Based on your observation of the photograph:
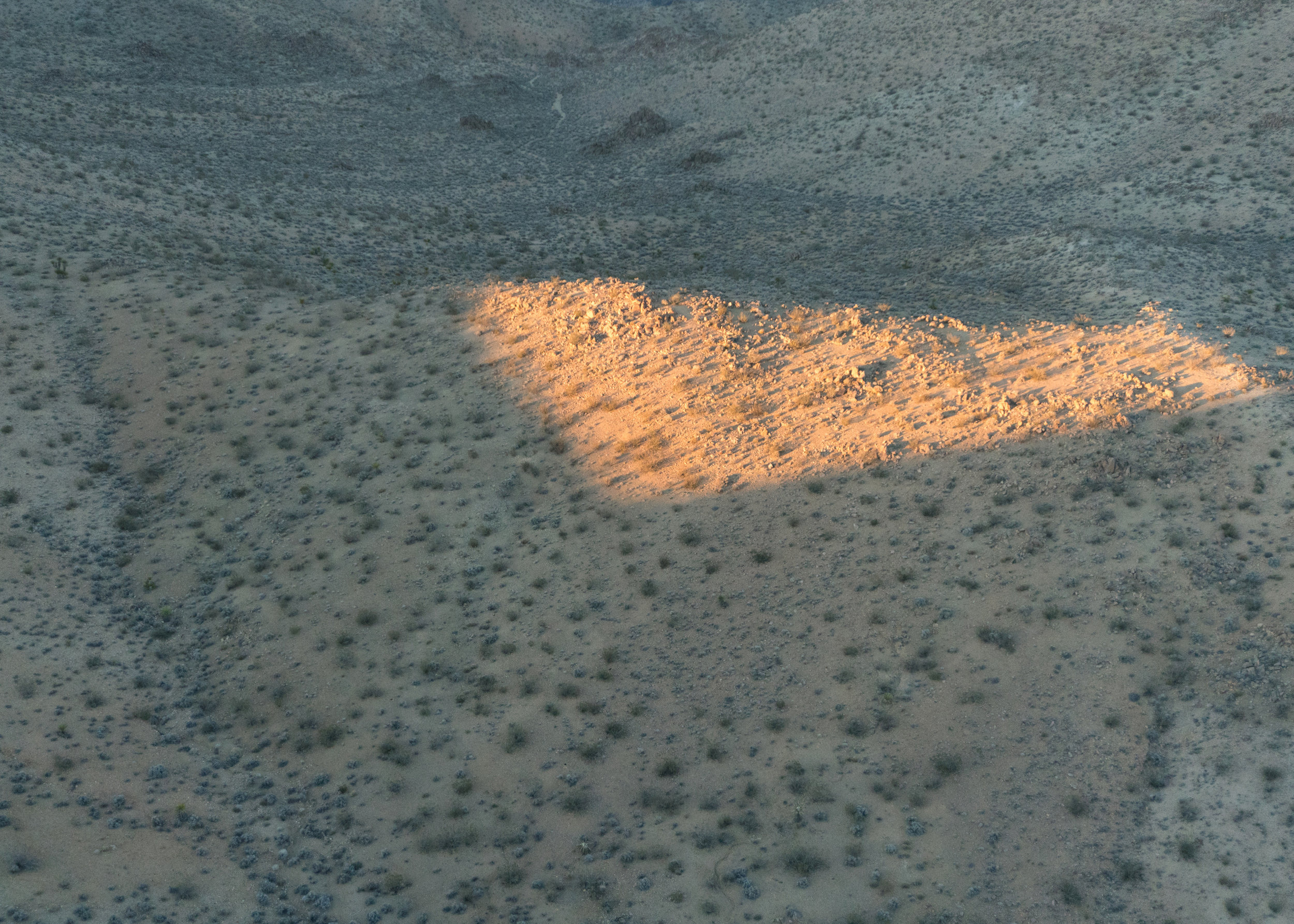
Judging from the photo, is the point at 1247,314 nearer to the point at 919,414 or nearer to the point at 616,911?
the point at 919,414

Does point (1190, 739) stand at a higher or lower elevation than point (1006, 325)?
lower

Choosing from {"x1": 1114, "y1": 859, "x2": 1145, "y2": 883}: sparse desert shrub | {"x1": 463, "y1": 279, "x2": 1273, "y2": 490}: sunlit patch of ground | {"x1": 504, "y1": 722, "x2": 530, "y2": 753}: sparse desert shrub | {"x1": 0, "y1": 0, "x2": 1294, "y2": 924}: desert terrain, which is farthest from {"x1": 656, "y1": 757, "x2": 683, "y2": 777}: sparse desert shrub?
{"x1": 463, "y1": 279, "x2": 1273, "y2": 490}: sunlit patch of ground

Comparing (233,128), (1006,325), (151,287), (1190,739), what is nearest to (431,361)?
(151,287)

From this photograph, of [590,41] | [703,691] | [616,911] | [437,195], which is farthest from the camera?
[590,41]

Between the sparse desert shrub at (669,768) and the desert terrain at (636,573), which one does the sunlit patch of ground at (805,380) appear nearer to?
the desert terrain at (636,573)

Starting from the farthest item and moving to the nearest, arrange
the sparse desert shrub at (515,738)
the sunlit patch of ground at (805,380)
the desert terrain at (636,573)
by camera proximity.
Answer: the sunlit patch of ground at (805,380) → the sparse desert shrub at (515,738) → the desert terrain at (636,573)

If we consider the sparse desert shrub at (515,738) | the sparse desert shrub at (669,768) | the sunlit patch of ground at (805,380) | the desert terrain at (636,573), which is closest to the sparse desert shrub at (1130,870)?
the desert terrain at (636,573)

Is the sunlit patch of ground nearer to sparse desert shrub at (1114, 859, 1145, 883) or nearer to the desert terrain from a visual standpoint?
the desert terrain
